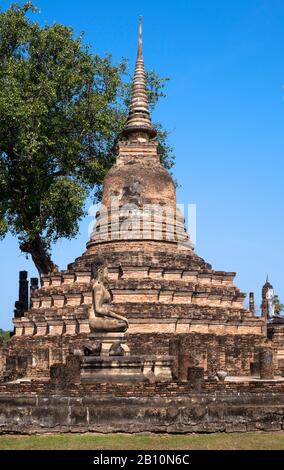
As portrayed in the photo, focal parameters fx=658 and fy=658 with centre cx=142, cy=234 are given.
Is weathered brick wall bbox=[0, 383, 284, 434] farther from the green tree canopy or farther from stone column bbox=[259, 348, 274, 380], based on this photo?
the green tree canopy

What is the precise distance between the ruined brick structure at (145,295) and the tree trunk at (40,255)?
166 inches

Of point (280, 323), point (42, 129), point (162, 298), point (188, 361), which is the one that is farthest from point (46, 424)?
point (280, 323)

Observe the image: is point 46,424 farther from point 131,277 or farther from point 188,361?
point 131,277

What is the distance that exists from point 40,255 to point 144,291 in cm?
908

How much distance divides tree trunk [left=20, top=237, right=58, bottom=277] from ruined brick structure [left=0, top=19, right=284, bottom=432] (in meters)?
4.22

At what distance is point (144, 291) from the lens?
74.0ft

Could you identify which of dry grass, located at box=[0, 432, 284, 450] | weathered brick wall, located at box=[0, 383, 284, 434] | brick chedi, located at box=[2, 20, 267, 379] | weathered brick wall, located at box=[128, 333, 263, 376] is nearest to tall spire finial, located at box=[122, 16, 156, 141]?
brick chedi, located at box=[2, 20, 267, 379]

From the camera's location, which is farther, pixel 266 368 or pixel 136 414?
pixel 266 368

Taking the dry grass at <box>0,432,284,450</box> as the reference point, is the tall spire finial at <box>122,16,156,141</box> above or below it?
above

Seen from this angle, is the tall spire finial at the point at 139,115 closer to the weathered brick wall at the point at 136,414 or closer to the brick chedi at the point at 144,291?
the brick chedi at the point at 144,291

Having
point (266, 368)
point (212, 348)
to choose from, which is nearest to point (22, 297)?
point (212, 348)

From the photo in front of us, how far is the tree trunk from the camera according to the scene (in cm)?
3014

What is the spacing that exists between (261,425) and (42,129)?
19.9m

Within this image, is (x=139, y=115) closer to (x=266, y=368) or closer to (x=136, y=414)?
(x=266, y=368)
